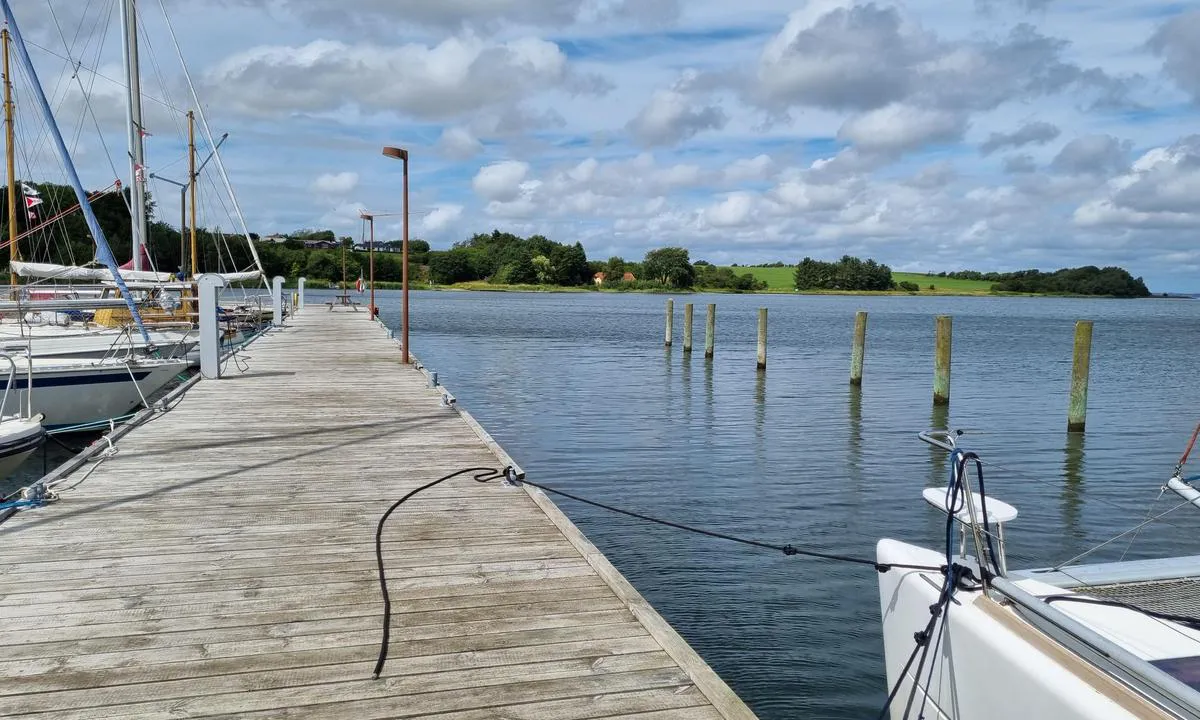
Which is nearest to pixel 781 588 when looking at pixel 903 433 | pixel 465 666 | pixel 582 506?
pixel 582 506

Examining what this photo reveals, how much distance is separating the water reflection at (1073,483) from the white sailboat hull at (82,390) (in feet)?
39.7

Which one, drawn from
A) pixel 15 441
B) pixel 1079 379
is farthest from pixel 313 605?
pixel 1079 379

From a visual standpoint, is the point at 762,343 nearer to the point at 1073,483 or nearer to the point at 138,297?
the point at 1073,483

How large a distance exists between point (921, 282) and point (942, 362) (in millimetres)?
152395

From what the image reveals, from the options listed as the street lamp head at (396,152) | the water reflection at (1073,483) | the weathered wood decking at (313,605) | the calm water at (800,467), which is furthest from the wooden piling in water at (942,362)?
the weathered wood decking at (313,605)

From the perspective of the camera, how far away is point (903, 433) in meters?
16.5

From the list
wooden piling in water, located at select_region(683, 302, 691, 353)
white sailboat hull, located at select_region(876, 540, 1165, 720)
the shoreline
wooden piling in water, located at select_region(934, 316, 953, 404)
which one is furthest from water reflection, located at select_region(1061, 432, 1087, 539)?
the shoreline

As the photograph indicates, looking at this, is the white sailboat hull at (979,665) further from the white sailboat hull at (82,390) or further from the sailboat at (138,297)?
the sailboat at (138,297)

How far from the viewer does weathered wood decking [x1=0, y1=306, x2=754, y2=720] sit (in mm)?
3469

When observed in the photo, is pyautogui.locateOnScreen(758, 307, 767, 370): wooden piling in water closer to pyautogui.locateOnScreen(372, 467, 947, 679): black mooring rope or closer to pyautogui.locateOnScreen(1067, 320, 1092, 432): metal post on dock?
pyautogui.locateOnScreen(1067, 320, 1092, 432): metal post on dock

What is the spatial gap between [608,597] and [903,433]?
1317cm

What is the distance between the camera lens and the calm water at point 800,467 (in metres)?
6.99

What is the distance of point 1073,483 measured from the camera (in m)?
12.5

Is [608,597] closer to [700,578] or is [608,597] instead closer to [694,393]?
[700,578]
